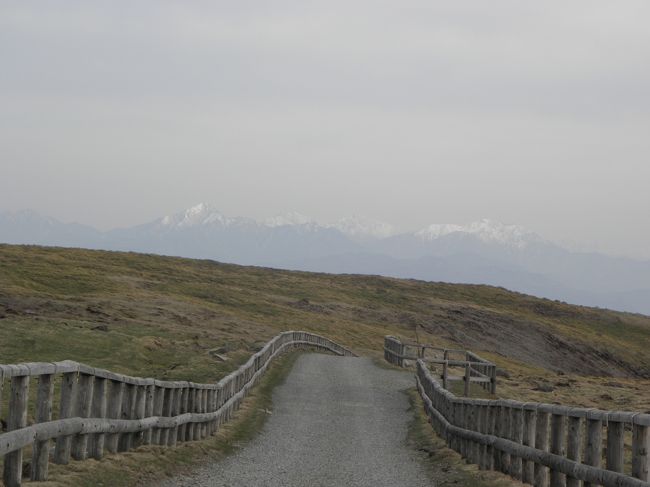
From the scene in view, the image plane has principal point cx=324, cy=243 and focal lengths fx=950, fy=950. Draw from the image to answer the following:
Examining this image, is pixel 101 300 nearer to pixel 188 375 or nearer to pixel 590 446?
pixel 188 375

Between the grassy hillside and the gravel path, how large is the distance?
3710 millimetres

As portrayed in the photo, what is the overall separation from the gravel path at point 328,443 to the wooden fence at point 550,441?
4.22ft

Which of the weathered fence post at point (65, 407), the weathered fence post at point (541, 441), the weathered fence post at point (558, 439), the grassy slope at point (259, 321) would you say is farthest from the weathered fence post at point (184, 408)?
the weathered fence post at point (558, 439)

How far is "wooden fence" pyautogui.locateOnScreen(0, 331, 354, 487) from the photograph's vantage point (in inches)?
439

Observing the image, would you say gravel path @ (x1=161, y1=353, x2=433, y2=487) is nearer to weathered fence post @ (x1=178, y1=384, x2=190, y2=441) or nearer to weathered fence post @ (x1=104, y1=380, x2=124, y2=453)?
weathered fence post @ (x1=178, y1=384, x2=190, y2=441)

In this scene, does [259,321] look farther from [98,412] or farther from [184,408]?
[98,412]

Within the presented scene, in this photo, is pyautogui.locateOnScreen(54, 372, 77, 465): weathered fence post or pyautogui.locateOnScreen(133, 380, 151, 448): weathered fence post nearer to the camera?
pyautogui.locateOnScreen(54, 372, 77, 465): weathered fence post

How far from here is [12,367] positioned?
10.7 metres

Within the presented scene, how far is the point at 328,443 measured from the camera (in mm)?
23203

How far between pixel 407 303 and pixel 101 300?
54113 mm

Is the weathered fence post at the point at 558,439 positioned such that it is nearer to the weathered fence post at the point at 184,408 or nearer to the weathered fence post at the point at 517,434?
the weathered fence post at the point at 517,434

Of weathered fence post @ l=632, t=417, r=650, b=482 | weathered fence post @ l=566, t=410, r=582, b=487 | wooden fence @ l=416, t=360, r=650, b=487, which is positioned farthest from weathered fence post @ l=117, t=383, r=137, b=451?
weathered fence post @ l=632, t=417, r=650, b=482

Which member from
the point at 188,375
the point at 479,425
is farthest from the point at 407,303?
the point at 479,425

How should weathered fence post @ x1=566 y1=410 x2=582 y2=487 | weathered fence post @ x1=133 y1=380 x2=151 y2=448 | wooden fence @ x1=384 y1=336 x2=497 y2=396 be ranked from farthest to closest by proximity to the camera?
wooden fence @ x1=384 y1=336 x2=497 y2=396, weathered fence post @ x1=133 y1=380 x2=151 y2=448, weathered fence post @ x1=566 y1=410 x2=582 y2=487
